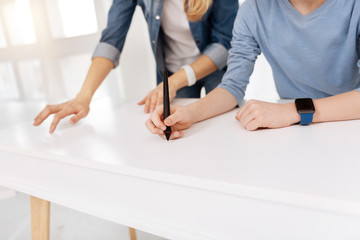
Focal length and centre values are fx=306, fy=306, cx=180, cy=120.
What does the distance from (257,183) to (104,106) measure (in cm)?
75

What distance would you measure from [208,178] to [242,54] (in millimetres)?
546

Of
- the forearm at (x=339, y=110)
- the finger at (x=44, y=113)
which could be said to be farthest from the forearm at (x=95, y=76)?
the forearm at (x=339, y=110)

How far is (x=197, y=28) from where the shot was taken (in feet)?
3.46

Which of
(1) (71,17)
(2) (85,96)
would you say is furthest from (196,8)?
(1) (71,17)

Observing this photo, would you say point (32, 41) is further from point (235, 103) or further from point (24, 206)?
point (235, 103)

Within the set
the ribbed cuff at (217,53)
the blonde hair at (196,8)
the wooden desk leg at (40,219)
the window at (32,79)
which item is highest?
the blonde hair at (196,8)

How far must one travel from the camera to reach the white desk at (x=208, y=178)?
0.36 meters

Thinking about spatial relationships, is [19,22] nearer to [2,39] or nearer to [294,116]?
[2,39]

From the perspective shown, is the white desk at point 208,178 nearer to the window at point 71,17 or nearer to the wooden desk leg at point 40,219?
the wooden desk leg at point 40,219

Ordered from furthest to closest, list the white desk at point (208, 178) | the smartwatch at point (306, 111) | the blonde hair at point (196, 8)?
1. the blonde hair at point (196, 8)
2. the smartwatch at point (306, 111)
3. the white desk at point (208, 178)

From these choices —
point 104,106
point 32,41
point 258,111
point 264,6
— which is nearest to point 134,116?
point 104,106

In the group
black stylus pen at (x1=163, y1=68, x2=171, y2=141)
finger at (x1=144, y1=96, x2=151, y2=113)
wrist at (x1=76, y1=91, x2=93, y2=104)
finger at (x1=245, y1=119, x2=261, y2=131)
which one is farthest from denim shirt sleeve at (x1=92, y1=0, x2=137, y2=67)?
finger at (x1=245, y1=119, x2=261, y2=131)

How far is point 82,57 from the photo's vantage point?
68.1 inches

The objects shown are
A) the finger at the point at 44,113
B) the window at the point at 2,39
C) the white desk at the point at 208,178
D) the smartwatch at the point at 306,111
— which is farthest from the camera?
the window at the point at 2,39
